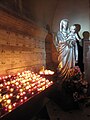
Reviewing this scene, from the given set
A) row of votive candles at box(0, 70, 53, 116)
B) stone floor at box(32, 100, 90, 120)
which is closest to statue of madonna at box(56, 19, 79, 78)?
stone floor at box(32, 100, 90, 120)

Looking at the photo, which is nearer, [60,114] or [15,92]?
[15,92]

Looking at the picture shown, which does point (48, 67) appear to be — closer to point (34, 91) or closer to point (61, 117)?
point (61, 117)

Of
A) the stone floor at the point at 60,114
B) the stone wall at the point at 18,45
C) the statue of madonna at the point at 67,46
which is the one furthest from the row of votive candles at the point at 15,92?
Answer: the statue of madonna at the point at 67,46

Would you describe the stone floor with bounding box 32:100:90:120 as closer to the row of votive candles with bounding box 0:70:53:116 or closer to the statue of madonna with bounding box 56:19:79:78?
the row of votive candles with bounding box 0:70:53:116

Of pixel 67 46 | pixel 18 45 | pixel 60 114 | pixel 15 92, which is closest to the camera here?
pixel 15 92

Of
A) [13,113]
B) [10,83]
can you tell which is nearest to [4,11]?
[10,83]

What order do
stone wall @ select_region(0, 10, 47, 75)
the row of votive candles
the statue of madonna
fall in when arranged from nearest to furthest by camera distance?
the row of votive candles, stone wall @ select_region(0, 10, 47, 75), the statue of madonna

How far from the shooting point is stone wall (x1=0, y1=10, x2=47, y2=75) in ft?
14.7

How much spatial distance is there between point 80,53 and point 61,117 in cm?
308

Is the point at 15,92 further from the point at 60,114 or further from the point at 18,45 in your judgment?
the point at 18,45

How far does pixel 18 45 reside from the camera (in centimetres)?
521

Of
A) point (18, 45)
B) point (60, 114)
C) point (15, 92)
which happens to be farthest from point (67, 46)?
point (15, 92)

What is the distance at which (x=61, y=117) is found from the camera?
473 centimetres

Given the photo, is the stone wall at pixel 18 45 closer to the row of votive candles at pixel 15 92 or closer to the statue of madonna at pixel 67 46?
the row of votive candles at pixel 15 92
